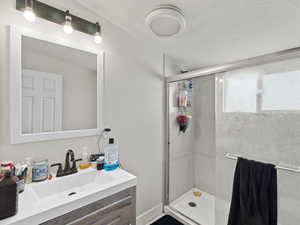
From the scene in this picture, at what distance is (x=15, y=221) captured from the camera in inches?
24.9

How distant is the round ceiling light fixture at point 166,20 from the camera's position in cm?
112

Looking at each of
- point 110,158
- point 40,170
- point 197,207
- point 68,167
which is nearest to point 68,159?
point 68,167

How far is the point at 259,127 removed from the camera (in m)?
1.29

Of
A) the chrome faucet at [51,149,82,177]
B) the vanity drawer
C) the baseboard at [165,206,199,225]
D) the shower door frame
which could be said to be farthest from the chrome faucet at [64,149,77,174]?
the baseboard at [165,206,199,225]

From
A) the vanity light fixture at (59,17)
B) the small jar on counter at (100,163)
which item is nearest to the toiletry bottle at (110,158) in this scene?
the small jar on counter at (100,163)

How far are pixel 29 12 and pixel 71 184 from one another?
1.20m

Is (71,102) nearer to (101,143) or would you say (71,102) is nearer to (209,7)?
(101,143)

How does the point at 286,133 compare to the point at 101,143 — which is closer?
the point at 286,133

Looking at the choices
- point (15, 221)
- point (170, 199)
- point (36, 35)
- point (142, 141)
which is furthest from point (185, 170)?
point (36, 35)

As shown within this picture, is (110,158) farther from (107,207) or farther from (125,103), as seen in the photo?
(125,103)

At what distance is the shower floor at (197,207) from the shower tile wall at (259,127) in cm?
28

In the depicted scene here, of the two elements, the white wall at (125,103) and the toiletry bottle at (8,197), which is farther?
the white wall at (125,103)

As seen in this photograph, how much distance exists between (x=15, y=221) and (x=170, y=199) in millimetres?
1786

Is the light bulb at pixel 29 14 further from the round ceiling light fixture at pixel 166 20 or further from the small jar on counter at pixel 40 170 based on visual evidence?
the small jar on counter at pixel 40 170
